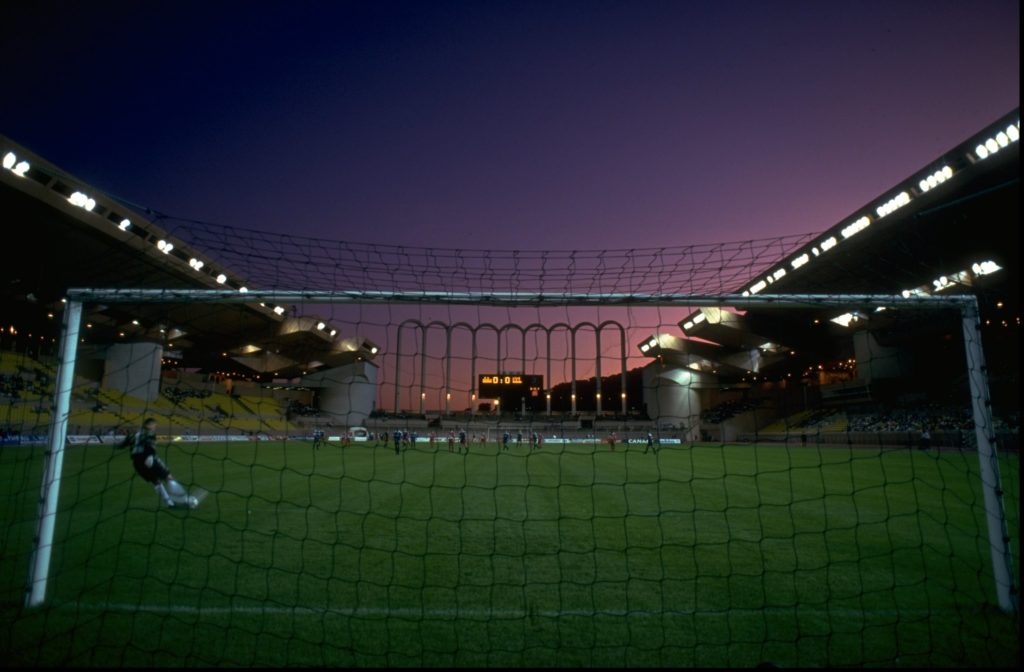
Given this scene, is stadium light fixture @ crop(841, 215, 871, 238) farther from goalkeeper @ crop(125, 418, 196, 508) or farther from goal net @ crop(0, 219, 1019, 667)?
goalkeeper @ crop(125, 418, 196, 508)

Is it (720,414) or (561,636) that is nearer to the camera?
(561,636)

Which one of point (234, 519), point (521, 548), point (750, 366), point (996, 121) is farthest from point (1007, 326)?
point (234, 519)

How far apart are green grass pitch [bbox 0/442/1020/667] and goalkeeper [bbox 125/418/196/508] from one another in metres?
0.23

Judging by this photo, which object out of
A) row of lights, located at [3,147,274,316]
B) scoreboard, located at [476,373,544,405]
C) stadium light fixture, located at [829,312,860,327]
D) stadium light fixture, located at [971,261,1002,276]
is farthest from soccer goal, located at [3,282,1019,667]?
scoreboard, located at [476,373,544,405]

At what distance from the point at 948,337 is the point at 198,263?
4405 cm

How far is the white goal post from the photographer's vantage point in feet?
11.4

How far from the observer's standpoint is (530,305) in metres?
4.05

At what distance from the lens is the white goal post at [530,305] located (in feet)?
11.4

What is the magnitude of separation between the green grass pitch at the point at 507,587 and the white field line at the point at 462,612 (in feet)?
0.06

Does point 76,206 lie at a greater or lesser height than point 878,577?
greater

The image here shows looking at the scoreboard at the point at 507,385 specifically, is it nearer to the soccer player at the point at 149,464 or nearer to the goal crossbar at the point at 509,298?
the soccer player at the point at 149,464

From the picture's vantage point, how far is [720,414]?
150 ft

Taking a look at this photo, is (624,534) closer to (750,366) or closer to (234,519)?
(234,519)

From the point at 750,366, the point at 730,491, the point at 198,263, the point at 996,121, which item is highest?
the point at 996,121
